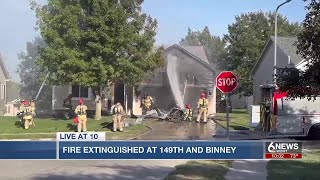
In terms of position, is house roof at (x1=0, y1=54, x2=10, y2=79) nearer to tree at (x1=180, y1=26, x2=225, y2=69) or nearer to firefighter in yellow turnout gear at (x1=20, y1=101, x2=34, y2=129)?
tree at (x1=180, y1=26, x2=225, y2=69)

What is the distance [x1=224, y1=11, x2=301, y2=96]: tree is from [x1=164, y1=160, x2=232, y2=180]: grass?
36616 millimetres

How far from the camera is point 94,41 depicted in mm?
25547

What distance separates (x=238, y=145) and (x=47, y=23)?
20033 mm

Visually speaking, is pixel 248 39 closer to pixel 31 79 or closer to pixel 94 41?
pixel 31 79

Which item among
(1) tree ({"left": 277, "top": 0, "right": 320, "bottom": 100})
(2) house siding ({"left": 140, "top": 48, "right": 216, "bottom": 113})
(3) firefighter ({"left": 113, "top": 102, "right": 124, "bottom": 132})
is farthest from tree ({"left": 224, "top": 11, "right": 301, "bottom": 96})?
(1) tree ({"left": 277, "top": 0, "right": 320, "bottom": 100})

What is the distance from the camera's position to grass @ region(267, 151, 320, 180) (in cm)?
1075

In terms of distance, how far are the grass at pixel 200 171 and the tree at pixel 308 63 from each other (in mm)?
2457

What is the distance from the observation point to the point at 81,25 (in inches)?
1043

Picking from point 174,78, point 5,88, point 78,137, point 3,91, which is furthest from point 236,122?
point 5,88

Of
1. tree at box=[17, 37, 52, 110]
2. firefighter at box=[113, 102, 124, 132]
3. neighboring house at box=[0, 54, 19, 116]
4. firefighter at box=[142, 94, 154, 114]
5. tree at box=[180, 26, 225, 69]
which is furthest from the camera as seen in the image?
tree at box=[180, 26, 225, 69]

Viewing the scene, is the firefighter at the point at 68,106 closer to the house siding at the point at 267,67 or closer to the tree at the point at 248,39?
the house siding at the point at 267,67

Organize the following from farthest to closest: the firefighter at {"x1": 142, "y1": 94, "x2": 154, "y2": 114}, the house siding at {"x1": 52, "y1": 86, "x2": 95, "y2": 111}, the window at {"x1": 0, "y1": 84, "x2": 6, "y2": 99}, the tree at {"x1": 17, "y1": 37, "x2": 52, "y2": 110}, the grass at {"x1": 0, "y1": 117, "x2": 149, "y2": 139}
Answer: the window at {"x1": 0, "y1": 84, "x2": 6, "y2": 99}
the tree at {"x1": 17, "y1": 37, "x2": 52, "y2": 110}
the house siding at {"x1": 52, "y1": 86, "x2": 95, "y2": 111}
the firefighter at {"x1": 142, "y1": 94, "x2": 154, "y2": 114}
the grass at {"x1": 0, "y1": 117, "x2": 149, "y2": 139}

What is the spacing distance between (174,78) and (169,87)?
3.28 feet

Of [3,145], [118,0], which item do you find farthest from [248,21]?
[3,145]
